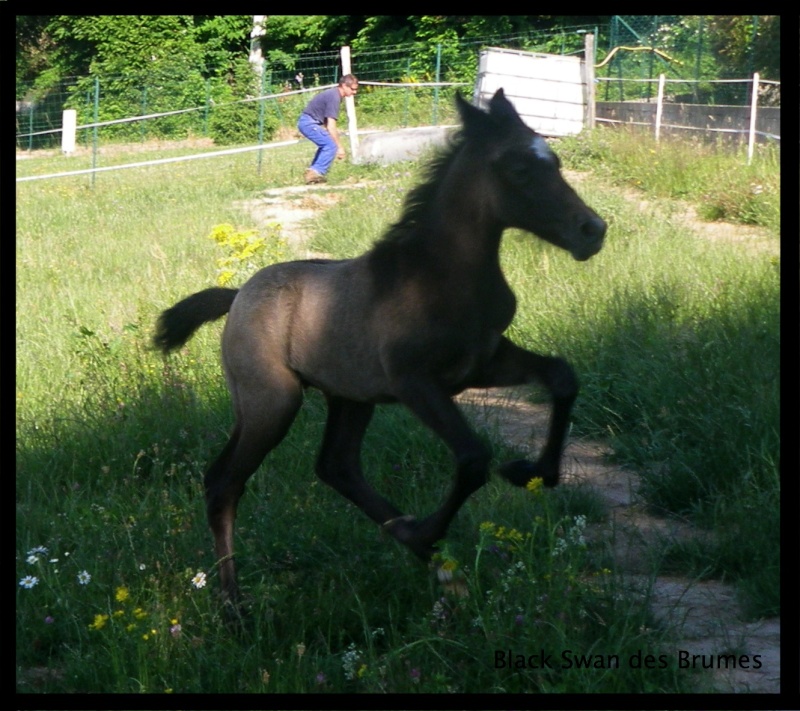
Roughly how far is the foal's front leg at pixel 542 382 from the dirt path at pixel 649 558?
0.62m

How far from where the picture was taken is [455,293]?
4.14 meters

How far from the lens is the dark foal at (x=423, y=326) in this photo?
4008mm

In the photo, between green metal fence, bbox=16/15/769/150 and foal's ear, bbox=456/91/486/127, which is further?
green metal fence, bbox=16/15/769/150

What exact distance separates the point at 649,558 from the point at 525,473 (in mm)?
1012

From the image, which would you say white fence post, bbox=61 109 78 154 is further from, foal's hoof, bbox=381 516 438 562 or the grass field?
foal's hoof, bbox=381 516 438 562

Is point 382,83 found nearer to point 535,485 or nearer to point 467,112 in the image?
point 467,112

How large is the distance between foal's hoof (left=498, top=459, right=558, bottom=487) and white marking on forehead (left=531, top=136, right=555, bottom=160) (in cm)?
122

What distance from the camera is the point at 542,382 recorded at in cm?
418

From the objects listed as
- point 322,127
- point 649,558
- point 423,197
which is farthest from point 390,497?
point 322,127

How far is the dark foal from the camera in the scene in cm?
401

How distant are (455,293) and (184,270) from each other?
6389mm

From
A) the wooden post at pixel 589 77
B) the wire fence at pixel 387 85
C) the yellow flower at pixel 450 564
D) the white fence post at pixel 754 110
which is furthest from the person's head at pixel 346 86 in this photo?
the yellow flower at pixel 450 564

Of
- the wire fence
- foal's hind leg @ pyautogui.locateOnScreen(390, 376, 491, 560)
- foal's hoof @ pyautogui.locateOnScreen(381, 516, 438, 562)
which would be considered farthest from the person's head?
foal's hind leg @ pyautogui.locateOnScreen(390, 376, 491, 560)

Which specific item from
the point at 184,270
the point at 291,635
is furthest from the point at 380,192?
the point at 291,635
